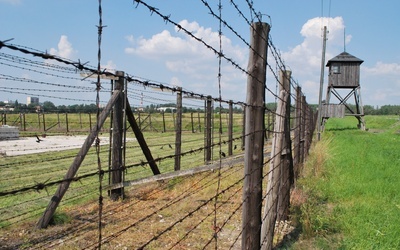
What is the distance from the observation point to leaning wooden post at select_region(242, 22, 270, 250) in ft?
9.39

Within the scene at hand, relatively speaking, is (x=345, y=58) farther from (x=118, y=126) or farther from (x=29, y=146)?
(x=118, y=126)

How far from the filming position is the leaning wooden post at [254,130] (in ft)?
9.39

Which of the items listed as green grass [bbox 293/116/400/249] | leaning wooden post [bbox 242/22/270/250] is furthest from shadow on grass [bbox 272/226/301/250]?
leaning wooden post [bbox 242/22/270/250]

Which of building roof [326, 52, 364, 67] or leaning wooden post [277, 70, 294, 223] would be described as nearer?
leaning wooden post [277, 70, 294, 223]

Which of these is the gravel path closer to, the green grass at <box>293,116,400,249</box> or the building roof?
the green grass at <box>293,116,400,249</box>

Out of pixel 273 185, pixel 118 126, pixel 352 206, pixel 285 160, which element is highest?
pixel 118 126

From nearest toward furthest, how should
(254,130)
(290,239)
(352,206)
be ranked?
1. (254,130)
2. (290,239)
3. (352,206)

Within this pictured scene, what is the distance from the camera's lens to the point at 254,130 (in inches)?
114

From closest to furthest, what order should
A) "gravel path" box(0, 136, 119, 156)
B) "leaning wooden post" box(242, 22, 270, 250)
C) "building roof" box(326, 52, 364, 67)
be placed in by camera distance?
"leaning wooden post" box(242, 22, 270, 250)
"gravel path" box(0, 136, 119, 156)
"building roof" box(326, 52, 364, 67)

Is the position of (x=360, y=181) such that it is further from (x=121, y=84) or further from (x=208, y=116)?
(x=121, y=84)

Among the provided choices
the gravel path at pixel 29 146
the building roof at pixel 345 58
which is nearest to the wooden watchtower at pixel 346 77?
the building roof at pixel 345 58

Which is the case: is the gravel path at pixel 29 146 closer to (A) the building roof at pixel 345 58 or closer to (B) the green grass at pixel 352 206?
(B) the green grass at pixel 352 206

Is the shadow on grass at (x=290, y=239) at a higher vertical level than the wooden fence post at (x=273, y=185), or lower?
lower

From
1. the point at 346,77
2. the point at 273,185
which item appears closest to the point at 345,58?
the point at 346,77
